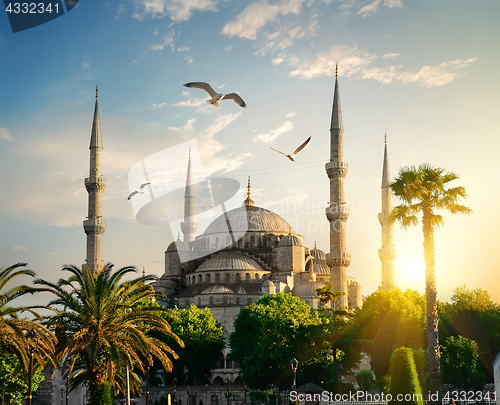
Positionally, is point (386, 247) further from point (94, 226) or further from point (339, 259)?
point (94, 226)

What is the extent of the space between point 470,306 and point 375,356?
31.2 ft

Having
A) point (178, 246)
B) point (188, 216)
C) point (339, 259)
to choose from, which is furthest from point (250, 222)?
point (339, 259)

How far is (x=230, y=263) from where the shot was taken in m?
72.1

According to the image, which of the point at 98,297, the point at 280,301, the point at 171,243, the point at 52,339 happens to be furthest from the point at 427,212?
the point at 171,243

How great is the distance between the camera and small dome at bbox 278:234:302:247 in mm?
74425

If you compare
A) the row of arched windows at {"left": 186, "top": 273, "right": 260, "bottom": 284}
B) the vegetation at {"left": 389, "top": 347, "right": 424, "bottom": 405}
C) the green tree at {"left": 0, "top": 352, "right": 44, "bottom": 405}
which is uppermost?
the row of arched windows at {"left": 186, "top": 273, "right": 260, "bottom": 284}

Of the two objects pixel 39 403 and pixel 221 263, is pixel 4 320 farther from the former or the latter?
pixel 221 263

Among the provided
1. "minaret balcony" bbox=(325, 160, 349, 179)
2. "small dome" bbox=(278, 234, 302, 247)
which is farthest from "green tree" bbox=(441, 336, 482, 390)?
"small dome" bbox=(278, 234, 302, 247)

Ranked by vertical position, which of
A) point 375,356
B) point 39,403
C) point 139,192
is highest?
point 139,192

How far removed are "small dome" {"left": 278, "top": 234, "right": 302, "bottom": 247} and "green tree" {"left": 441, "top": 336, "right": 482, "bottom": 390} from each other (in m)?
31.5

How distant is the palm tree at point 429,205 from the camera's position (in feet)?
86.0

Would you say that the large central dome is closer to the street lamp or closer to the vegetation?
the street lamp

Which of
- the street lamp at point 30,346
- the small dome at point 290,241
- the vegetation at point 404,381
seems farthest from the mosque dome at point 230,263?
the vegetation at point 404,381

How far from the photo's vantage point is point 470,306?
166 feet
